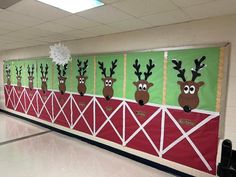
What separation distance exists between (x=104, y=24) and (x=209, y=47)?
1.68m

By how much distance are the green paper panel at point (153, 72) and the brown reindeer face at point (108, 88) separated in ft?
1.51

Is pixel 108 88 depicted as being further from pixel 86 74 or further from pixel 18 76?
pixel 18 76

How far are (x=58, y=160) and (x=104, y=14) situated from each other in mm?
2798

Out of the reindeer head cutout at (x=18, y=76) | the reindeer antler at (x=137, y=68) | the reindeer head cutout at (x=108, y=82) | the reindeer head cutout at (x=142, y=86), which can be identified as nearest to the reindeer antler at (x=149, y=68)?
the reindeer head cutout at (x=142, y=86)

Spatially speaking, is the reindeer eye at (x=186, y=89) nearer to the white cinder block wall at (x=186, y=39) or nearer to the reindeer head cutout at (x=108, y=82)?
the white cinder block wall at (x=186, y=39)

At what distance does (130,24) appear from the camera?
295 centimetres

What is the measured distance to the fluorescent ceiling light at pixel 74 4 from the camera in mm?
2109

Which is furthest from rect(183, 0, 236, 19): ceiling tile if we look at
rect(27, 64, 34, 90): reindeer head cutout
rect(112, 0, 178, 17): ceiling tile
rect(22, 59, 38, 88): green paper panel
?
rect(27, 64, 34, 90): reindeer head cutout

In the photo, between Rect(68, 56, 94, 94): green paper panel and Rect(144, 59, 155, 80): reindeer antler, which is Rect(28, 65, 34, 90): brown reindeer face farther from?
Rect(144, 59, 155, 80): reindeer antler

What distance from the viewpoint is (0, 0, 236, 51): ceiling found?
211 centimetres

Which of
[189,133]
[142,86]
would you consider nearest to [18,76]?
[142,86]

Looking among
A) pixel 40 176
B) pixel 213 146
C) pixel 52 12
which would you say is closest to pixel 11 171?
pixel 40 176

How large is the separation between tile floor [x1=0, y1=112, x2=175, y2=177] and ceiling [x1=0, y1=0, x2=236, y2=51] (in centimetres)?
251

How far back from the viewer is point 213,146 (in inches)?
104
